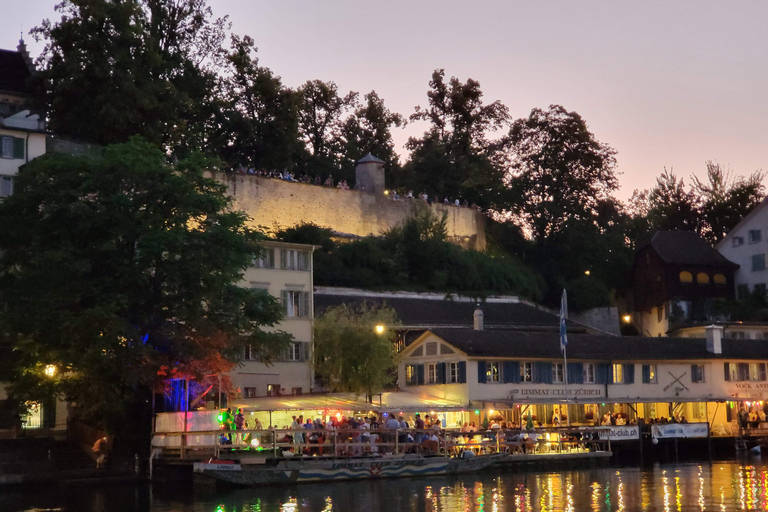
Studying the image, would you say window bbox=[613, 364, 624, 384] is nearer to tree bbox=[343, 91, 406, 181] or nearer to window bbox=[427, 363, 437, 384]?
window bbox=[427, 363, 437, 384]

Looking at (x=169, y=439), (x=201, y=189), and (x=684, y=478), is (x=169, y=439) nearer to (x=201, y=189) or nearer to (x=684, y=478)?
(x=201, y=189)

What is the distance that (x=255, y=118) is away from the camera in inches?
2785

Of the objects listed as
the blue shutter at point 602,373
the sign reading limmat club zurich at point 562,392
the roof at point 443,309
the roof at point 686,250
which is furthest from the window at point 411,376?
the roof at point 686,250

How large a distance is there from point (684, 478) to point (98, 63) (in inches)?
1406

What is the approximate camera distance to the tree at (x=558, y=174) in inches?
3152

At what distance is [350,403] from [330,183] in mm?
29577

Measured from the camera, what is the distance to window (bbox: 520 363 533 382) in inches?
2032

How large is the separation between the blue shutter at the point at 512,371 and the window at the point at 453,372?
7.25 feet

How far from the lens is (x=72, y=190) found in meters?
39.8

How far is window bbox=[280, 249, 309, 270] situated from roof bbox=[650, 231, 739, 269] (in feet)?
101

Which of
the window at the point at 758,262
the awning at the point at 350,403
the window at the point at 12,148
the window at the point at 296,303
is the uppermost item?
the window at the point at 12,148

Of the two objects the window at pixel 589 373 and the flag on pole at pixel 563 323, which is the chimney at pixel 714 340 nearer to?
the window at pixel 589 373

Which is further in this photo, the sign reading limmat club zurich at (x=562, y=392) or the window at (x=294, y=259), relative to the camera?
the window at (x=294, y=259)

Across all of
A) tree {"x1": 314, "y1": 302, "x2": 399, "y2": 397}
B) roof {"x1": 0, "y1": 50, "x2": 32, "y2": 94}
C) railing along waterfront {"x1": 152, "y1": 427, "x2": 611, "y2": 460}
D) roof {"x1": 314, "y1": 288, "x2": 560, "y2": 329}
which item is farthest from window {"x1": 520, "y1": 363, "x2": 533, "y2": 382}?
roof {"x1": 0, "y1": 50, "x2": 32, "y2": 94}
